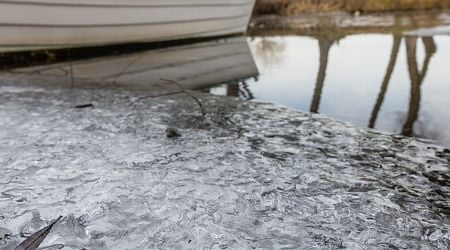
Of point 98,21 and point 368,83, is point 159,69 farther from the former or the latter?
point 368,83

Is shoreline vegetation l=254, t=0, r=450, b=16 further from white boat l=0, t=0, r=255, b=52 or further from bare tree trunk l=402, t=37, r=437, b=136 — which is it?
bare tree trunk l=402, t=37, r=437, b=136

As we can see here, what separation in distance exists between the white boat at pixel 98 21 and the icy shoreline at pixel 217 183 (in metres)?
2.14

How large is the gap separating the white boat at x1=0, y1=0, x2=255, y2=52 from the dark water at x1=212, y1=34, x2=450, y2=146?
1.31m

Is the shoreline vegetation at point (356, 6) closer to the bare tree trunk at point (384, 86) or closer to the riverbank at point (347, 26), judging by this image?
the riverbank at point (347, 26)

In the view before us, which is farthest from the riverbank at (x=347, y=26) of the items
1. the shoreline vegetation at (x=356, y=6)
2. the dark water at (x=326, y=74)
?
the dark water at (x=326, y=74)

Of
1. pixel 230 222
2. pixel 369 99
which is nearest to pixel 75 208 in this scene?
pixel 230 222

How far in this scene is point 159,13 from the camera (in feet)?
17.4

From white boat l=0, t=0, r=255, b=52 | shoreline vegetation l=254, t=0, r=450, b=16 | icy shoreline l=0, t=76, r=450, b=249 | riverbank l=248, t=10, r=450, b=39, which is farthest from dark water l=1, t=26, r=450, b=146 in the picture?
shoreline vegetation l=254, t=0, r=450, b=16

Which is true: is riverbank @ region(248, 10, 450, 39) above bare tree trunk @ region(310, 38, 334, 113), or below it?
above

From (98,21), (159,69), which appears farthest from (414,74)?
(98,21)

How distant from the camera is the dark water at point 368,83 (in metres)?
2.35

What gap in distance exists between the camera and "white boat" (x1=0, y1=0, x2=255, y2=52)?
394cm

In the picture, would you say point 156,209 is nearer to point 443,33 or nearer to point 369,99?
point 369,99

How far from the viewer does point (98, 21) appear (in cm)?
459
